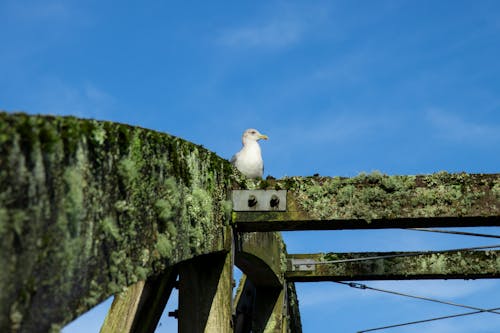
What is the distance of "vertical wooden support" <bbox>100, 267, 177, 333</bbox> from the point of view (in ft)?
30.3

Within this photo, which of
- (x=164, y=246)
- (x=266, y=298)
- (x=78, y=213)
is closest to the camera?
(x=78, y=213)

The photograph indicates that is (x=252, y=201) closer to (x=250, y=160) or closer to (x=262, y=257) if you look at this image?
(x=250, y=160)

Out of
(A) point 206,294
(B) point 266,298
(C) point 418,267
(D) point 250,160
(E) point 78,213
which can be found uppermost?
(D) point 250,160

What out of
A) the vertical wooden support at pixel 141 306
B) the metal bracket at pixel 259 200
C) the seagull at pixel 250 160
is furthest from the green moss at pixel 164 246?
the seagull at pixel 250 160

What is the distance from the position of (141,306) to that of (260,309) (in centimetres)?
428

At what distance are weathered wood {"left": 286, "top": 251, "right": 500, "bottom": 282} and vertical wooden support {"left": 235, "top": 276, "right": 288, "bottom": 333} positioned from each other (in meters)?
0.85

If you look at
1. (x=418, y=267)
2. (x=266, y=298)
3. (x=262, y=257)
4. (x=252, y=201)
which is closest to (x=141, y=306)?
(x=252, y=201)

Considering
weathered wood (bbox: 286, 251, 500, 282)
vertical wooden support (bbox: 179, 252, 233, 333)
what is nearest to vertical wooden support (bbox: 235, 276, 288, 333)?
weathered wood (bbox: 286, 251, 500, 282)

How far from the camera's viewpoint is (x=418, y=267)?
11867 mm

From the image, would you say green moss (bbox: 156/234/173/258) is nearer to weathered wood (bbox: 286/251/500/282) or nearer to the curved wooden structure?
the curved wooden structure

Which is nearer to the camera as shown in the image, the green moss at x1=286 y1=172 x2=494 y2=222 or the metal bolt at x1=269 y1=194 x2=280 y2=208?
the green moss at x1=286 y1=172 x2=494 y2=222

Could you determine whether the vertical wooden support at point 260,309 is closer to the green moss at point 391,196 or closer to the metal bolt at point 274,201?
the metal bolt at point 274,201

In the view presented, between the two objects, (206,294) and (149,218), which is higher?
(149,218)

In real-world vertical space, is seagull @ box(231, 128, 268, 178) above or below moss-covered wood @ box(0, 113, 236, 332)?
above
